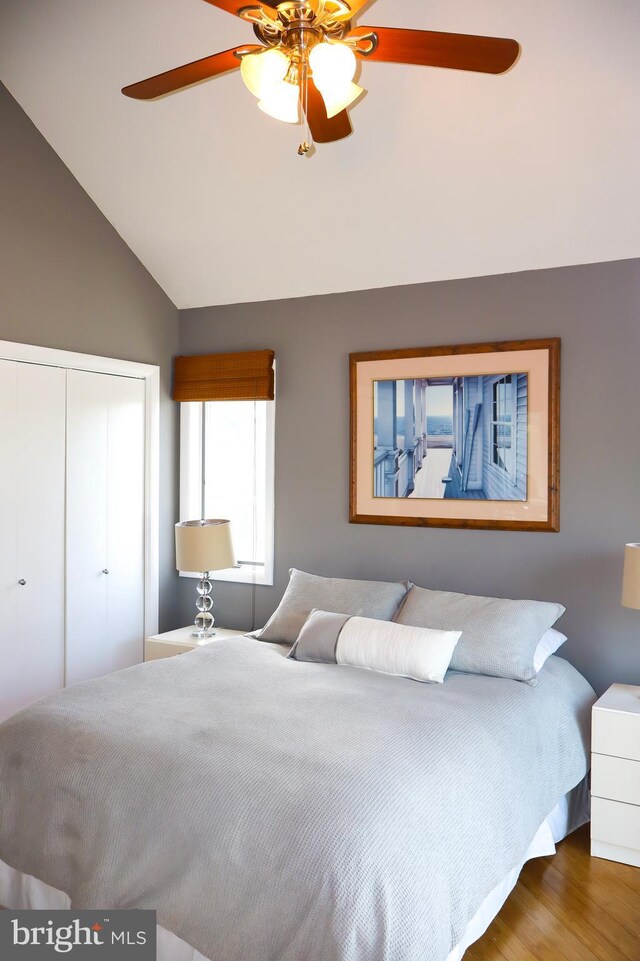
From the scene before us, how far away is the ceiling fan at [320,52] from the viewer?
186 centimetres

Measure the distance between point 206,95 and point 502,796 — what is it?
2947 millimetres

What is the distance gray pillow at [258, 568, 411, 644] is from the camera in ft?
11.6

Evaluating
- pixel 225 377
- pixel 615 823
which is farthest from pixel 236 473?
pixel 615 823

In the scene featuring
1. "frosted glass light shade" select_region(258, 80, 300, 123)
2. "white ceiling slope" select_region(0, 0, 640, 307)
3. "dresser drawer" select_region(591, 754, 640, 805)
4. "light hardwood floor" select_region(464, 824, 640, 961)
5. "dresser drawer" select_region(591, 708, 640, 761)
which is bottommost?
"light hardwood floor" select_region(464, 824, 640, 961)

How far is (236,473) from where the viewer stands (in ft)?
14.9

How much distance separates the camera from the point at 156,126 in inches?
139

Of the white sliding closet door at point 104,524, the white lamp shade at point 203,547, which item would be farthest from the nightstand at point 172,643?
the white lamp shade at point 203,547

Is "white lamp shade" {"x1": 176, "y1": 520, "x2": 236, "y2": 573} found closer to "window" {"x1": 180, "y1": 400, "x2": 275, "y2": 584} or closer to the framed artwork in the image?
"window" {"x1": 180, "y1": 400, "x2": 275, "y2": 584}

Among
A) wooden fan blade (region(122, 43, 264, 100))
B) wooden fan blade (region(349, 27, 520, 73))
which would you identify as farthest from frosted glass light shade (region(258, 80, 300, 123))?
wooden fan blade (region(349, 27, 520, 73))

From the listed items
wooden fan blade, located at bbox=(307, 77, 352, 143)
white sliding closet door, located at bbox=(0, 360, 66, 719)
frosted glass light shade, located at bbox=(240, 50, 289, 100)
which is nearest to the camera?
frosted glass light shade, located at bbox=(240, 50, 289, 100)

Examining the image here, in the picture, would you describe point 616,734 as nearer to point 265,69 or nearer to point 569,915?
point 569,915

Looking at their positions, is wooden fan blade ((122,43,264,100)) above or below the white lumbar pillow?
above

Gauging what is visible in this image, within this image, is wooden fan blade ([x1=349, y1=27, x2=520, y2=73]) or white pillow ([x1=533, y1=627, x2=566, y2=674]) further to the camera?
white pillow ([x1=533, y1=627, x2=566, y2=674])

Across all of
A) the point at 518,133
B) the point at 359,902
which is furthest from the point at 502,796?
the point at 518,133
